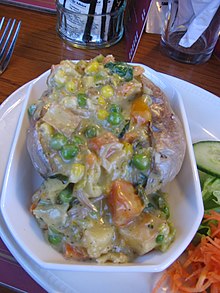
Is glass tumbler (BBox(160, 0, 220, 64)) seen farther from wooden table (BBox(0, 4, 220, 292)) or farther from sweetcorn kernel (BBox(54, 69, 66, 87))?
sweetcorn kernel (BBox(54, 69, 66, 87))

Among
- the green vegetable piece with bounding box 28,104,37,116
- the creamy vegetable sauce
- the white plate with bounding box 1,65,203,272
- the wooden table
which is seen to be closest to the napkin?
the wooden table

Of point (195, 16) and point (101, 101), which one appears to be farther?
point (195, 16)

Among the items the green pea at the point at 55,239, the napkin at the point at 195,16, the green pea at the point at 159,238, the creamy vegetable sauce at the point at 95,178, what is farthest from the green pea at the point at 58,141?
the napkin at the point at 195,16

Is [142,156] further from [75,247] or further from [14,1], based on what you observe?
[14,1]

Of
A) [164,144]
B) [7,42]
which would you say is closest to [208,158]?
[164,144]

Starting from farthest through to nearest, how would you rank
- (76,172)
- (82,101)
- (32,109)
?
(32,109)
(82,101)
(76,172)

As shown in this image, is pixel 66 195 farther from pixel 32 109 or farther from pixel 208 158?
pixel 208 158
